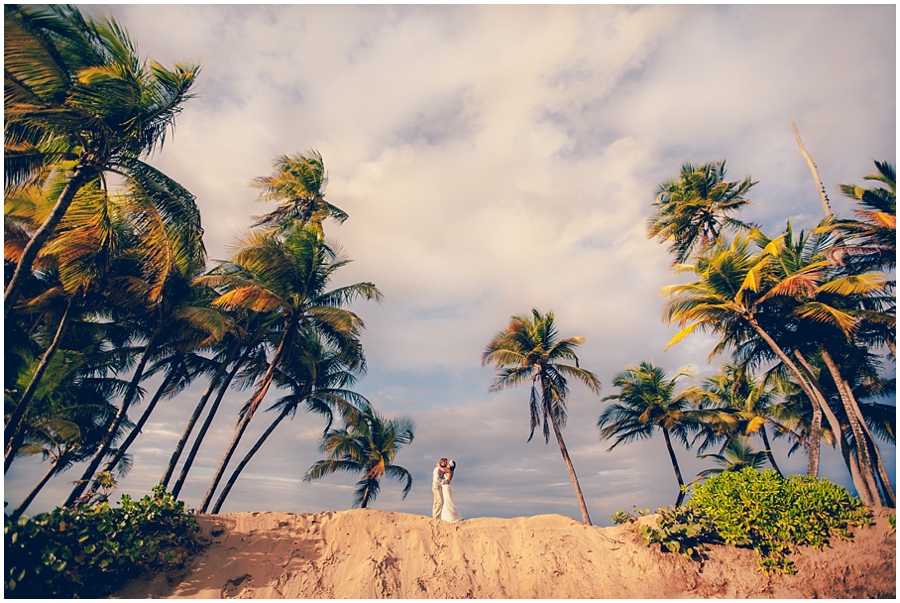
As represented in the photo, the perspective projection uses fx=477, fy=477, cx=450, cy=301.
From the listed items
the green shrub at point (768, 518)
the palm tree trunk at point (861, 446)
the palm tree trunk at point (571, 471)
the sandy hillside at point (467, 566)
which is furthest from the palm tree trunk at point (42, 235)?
the palm tree trunk at point (861, 446)

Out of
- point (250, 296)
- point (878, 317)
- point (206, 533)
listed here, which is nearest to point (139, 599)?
point (206, 533)

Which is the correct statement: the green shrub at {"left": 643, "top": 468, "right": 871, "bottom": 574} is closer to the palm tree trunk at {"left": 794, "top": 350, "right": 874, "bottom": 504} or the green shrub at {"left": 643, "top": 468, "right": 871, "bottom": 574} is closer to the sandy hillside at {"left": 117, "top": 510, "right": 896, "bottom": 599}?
the sandy hillside at {"left": 117, "top": 510, "right": 896, "bottom": 599}

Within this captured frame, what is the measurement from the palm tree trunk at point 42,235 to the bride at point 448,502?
10.0 metres

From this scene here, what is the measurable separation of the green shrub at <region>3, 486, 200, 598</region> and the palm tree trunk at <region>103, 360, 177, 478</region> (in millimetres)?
7117

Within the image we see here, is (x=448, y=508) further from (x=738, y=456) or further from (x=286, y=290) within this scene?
(x=738, y=456)

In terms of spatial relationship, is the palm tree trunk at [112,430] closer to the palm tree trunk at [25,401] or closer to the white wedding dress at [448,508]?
the palm tree trunk at [25,401]

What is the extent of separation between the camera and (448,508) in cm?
1247

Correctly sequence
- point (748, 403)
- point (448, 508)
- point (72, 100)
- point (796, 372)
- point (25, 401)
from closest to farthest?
point (72, 100), point (25, 401), point (448, 508), point (796, 372), point (748, 403)

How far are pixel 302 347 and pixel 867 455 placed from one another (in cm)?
1884

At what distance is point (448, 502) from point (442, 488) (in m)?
0.39

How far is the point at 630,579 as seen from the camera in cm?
1012

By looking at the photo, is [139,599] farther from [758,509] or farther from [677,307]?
[677,307]

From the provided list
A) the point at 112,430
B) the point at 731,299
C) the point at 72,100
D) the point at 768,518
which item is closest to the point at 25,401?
the point at 112,430

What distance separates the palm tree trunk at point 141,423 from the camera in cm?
1527
